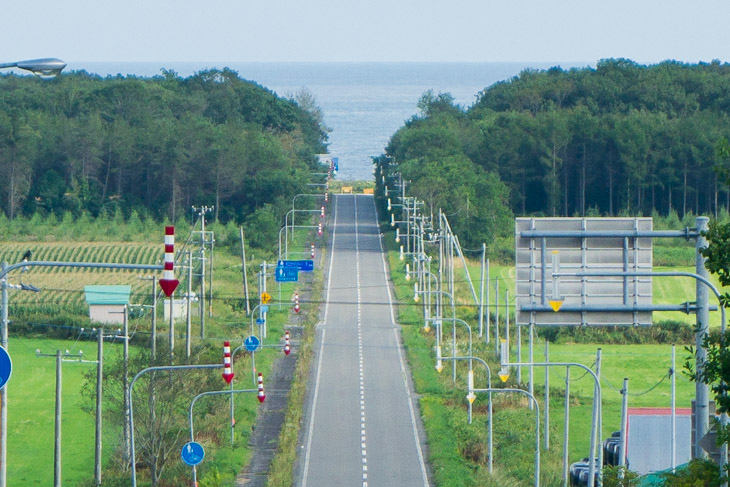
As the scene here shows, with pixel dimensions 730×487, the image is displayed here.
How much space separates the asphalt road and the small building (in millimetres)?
9438

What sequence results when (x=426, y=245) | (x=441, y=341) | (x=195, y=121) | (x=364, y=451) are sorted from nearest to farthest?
(x=364, y=451) < (x=441, y=341) < (x=426, y=245) < (x=195, y=121)

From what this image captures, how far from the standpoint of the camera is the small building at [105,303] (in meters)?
58.9

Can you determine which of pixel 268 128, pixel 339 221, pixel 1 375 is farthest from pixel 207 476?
→ pixel 268 128

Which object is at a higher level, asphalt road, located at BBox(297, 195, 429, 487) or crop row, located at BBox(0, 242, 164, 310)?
crop row, located at BBox(0, 242, 164, 310)

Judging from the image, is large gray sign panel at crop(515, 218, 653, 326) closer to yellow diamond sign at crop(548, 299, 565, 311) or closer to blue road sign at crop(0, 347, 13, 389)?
yellow diamond sign at crop(548, 299, 565, 311)

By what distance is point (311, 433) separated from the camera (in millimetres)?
40781

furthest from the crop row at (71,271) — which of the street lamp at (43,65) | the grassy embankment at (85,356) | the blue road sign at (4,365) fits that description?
the street lamp at (43,65)

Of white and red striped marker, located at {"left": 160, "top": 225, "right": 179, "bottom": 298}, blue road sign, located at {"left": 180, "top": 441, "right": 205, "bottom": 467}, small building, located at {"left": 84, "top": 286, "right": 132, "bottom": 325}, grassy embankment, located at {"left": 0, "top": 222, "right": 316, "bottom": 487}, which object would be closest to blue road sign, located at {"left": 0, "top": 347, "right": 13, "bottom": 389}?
white and red striped marker, located at {"left": 160, "top": 225, "right": 179, "bottom": 298}

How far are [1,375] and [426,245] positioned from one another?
67.8 meters

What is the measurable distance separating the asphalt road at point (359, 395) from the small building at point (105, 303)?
9.44 meters

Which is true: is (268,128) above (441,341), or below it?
above

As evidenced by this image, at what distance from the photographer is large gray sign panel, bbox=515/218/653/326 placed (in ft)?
64.9

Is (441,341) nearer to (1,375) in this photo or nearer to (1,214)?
(1,375)

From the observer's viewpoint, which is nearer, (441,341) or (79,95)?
(441,341)
